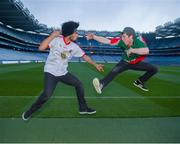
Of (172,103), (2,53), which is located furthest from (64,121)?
(2,53)

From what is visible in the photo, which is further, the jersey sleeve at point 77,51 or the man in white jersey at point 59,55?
the jersey sleeve at point 77,51

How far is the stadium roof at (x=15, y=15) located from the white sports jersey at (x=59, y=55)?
169 feet

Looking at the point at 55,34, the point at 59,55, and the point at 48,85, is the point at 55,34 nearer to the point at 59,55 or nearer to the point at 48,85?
the point at 59,55

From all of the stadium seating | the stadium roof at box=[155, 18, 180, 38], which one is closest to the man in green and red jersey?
the stadium roof at box=[155, 18, 180, 38]

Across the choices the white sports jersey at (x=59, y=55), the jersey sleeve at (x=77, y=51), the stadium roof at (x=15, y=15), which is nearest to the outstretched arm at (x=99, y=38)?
the jersey sleeve at (x=77, y=51)

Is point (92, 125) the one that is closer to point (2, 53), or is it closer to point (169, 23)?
point (2, 53)

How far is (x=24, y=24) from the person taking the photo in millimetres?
78625

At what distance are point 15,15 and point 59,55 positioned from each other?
2521 inches

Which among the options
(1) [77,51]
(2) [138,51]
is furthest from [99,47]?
(1) [77,51]

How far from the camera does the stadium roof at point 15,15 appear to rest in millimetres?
55925

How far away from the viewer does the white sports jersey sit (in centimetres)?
587

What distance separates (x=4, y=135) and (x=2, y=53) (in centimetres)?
6213

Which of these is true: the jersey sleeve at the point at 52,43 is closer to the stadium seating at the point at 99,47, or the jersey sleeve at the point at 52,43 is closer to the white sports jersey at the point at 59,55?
the white sports jersey at the point at 59,55

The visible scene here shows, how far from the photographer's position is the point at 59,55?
19.4 ft
